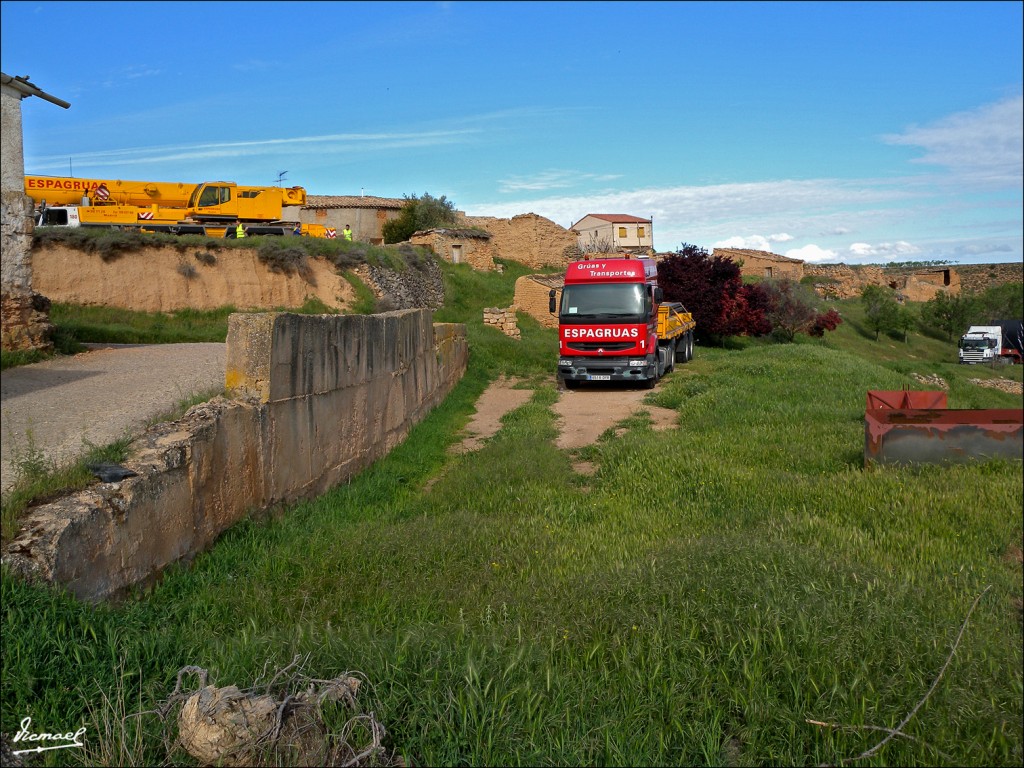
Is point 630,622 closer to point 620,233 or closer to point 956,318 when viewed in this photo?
point 956,318

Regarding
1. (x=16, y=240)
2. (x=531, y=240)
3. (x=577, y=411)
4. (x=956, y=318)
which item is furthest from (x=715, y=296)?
(x=956, y=318)

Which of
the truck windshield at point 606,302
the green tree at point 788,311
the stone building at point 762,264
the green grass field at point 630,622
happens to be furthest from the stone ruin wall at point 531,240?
the green grass field at point 630,622

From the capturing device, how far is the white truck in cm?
201

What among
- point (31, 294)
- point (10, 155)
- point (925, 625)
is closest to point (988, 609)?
point (925, 625)

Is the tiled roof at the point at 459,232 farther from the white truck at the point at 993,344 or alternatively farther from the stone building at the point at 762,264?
the white truck at the point at 993,344

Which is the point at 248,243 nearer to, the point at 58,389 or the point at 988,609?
the point at 58,389

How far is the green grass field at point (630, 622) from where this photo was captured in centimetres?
317

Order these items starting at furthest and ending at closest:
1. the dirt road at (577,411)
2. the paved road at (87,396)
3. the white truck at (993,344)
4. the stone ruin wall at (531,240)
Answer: the stone ruin wall at (531,240) < the dirt road at (577,411) < the paved road at (87,396) < the white truck at (993,344)

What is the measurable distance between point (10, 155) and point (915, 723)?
1063 centimetres

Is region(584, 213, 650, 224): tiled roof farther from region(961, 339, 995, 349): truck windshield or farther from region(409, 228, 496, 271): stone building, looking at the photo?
region(961, 339, 995, 349): truck windshield

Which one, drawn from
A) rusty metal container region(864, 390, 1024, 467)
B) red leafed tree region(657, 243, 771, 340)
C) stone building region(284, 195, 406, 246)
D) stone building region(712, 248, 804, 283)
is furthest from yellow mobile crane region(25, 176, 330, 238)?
stone building region(712, 248, 804, 283)

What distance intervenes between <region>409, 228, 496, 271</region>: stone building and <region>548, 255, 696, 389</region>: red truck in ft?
61.9

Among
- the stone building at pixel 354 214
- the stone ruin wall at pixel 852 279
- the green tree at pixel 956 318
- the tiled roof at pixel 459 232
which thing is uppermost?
the stone building at pixel 354 214

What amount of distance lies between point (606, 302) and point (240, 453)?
11.8 meters
